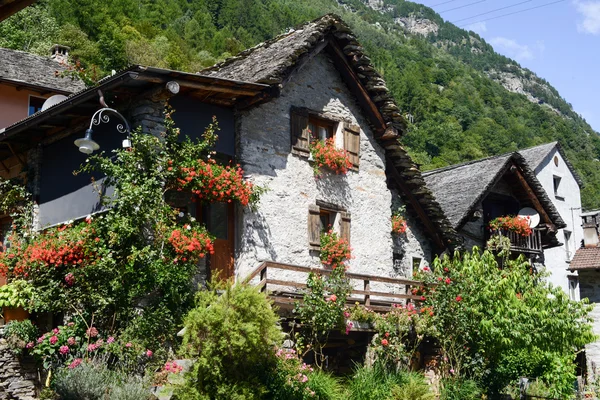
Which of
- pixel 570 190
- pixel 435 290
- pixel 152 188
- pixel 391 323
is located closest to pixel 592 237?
pixel 570 190

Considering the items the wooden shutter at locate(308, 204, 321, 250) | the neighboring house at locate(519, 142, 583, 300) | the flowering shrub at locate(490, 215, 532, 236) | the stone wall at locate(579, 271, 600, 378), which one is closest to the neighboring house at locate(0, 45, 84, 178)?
the wooden shutter at locate(308, 204, 321, 250)

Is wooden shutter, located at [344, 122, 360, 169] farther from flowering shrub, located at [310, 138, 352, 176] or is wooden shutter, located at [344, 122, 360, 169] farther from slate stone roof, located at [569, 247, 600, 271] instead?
slate stone roof, located at [569, 247, 600, 271]

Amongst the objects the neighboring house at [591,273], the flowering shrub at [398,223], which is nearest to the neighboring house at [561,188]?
the neighboring house at [591,273]

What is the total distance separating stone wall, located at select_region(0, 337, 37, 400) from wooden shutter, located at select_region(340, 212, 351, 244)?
6.91 metres

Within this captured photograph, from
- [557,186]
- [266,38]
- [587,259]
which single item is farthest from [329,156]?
[266,38]

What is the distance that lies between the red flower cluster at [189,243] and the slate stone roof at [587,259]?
628 inches

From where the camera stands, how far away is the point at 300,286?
12.7 metres

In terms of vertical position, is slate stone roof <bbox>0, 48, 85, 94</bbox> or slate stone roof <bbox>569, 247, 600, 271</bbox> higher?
slate stone roof <bbox>0, 48, 85, 94</bbox>

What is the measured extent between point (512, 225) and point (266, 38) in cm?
5832

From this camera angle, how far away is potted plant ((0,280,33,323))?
11.6 meters

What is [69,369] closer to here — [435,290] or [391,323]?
[391,323]

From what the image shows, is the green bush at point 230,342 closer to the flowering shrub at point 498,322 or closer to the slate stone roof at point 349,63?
the slate stone roof at point 349,63

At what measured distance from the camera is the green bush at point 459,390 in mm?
14070

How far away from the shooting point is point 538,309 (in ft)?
44.1
